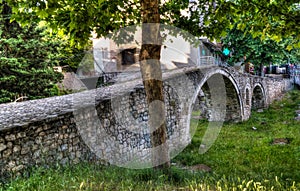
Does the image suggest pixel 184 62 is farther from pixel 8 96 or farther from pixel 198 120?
pixel 8 96

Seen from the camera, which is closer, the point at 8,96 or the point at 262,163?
the point at 262,163

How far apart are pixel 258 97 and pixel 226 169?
17035mm

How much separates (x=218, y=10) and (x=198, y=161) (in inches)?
271

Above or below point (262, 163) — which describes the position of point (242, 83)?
above

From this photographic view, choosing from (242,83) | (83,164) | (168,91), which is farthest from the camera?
(242,83)

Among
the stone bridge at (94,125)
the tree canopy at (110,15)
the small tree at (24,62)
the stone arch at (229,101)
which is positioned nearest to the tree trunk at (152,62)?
the tree canopy at (110,15)

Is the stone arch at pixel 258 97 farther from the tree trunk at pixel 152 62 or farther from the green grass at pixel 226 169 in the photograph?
the tree trunk at pixel 152 62

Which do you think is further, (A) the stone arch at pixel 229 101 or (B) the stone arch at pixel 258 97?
(B) the stone arch at pixel 258 97

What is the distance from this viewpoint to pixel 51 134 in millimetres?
5957

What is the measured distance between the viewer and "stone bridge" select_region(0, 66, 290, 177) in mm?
5448

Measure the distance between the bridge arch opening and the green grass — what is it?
1.25m

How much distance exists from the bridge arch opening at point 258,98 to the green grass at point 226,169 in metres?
1.25

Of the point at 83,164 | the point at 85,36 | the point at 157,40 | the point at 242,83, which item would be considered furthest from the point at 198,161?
the point at 242,83

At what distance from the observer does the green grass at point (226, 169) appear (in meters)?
4.41
